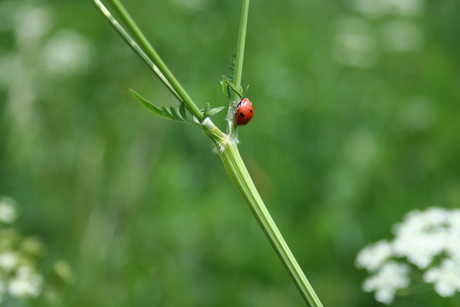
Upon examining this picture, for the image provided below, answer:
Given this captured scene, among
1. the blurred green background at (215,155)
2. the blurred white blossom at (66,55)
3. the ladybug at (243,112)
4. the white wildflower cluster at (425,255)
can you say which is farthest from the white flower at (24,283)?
the blurred white blossom at (66,55)

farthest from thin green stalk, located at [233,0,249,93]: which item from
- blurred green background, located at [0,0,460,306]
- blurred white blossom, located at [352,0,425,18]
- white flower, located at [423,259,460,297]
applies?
blurred white blossom, located at [352,0,425,18]

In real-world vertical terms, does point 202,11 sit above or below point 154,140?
above

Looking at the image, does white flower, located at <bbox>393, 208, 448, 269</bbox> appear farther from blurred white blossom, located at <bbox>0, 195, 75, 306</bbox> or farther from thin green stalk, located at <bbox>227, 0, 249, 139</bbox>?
blurred white blossom, located at <bbox>0, 195, 75, 306</bbox>

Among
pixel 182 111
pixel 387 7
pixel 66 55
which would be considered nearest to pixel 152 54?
pixel 182 111

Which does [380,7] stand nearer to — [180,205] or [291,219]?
[291,219]

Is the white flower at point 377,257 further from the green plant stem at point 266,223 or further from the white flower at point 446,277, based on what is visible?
the green plant stem at point 266,223

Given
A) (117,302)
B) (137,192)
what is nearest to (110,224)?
(137,192)
